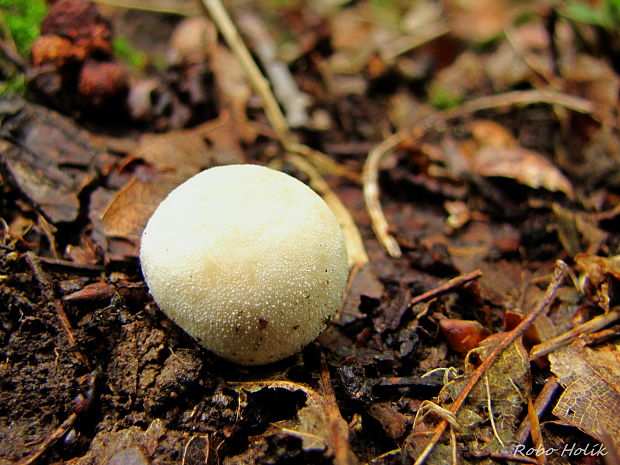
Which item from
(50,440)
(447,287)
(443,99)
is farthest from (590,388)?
(443,99)

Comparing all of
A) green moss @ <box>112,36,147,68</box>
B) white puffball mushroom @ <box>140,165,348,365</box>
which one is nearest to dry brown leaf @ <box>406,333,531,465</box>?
white puffball mushroom @ <box>140,165,348,365</box>

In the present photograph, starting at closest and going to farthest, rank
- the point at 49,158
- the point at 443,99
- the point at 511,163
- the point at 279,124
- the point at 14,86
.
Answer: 1. the point at 49,158
2. the point at 14,86
3. the point at 511,163
4. the point at 279,124
5. the point at 443,99

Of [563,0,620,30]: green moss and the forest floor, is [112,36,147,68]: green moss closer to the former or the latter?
the forest floor

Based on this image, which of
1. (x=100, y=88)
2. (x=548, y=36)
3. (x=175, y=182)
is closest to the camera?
(x=175, y=182)

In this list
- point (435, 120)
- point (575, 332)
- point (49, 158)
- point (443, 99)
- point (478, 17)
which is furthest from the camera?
point (478, 17)

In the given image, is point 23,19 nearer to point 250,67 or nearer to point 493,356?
point 250,67

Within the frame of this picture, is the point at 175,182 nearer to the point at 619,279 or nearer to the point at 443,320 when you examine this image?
the point at 443,320

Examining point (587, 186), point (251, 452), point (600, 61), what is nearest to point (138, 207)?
point (251, 452)

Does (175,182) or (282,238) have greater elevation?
(282,238)
